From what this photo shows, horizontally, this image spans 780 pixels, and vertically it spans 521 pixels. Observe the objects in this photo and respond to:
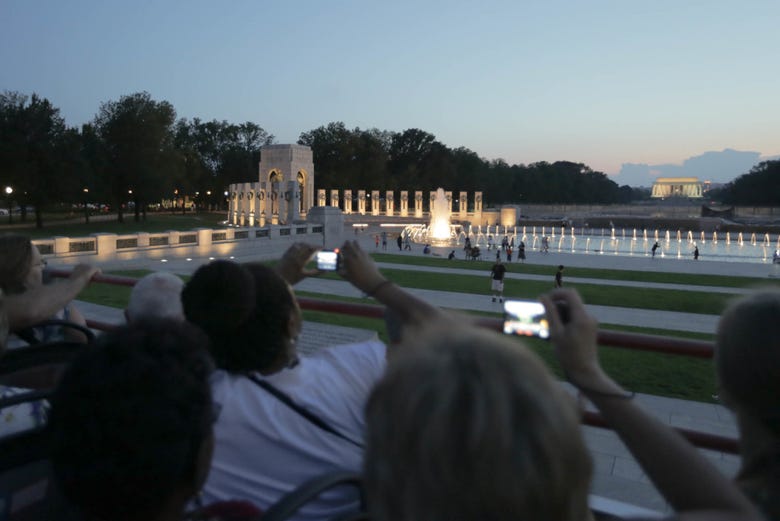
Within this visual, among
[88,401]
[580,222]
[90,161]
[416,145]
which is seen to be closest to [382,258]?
[88,401]

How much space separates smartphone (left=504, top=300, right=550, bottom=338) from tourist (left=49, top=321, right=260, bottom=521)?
49.4 inches

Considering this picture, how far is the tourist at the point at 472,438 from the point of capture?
1.04 meters

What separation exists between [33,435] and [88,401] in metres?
0.90

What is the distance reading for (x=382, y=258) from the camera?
34750mm

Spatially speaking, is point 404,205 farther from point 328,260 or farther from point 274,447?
point 274,447

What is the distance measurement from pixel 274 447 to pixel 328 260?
1433 mm

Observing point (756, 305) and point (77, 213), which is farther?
point (77, 213)

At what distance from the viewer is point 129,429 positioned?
1.34 metres

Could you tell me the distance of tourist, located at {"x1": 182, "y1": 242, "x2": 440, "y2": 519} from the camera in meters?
2.13

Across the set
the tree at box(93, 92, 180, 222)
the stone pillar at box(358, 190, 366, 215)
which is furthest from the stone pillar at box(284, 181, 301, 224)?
the stone pillar at box(358, 190, 366, 215)

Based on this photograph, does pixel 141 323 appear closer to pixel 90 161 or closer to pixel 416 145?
pixel 90 161

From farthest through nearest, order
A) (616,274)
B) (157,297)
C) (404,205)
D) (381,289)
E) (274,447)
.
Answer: (404,205)
(616,274)
(157,297)
(381,289)
(274,447)

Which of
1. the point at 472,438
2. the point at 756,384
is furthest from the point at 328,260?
the point at 472,438

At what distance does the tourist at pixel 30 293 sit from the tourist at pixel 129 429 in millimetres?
2187
